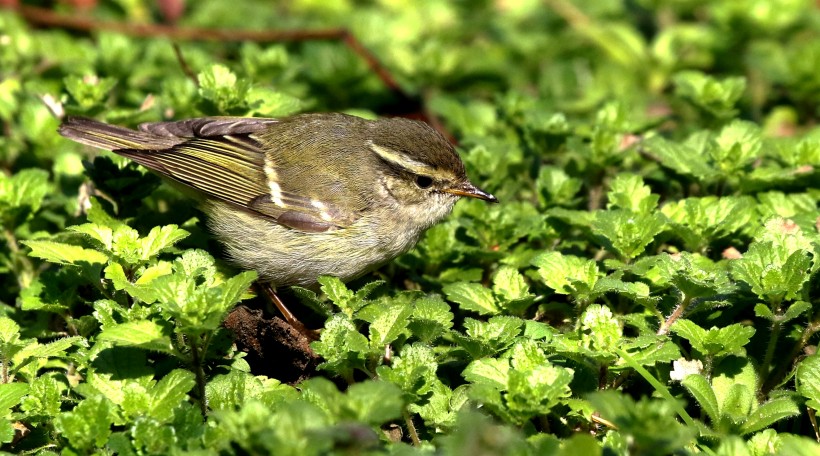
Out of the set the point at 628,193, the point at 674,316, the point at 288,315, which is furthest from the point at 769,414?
the point at 288,315

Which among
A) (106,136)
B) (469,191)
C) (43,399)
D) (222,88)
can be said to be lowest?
(43,399)

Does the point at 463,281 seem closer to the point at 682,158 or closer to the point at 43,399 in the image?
the point at 682,158

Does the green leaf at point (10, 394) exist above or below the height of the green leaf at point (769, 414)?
above

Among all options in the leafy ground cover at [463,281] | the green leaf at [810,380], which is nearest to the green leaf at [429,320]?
the leafy ground cover at [463,281]

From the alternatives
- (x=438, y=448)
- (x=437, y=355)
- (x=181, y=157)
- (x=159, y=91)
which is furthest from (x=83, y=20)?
(x=438, y=448)

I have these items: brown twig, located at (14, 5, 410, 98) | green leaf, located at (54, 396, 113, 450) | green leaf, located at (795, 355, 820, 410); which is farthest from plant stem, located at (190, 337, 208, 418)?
brown twig, located at (14, 5, 410, 98)

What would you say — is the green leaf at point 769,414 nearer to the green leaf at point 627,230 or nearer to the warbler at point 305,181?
the green leaf at point 627,230

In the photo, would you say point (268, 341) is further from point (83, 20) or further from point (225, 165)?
point (83, 20)
